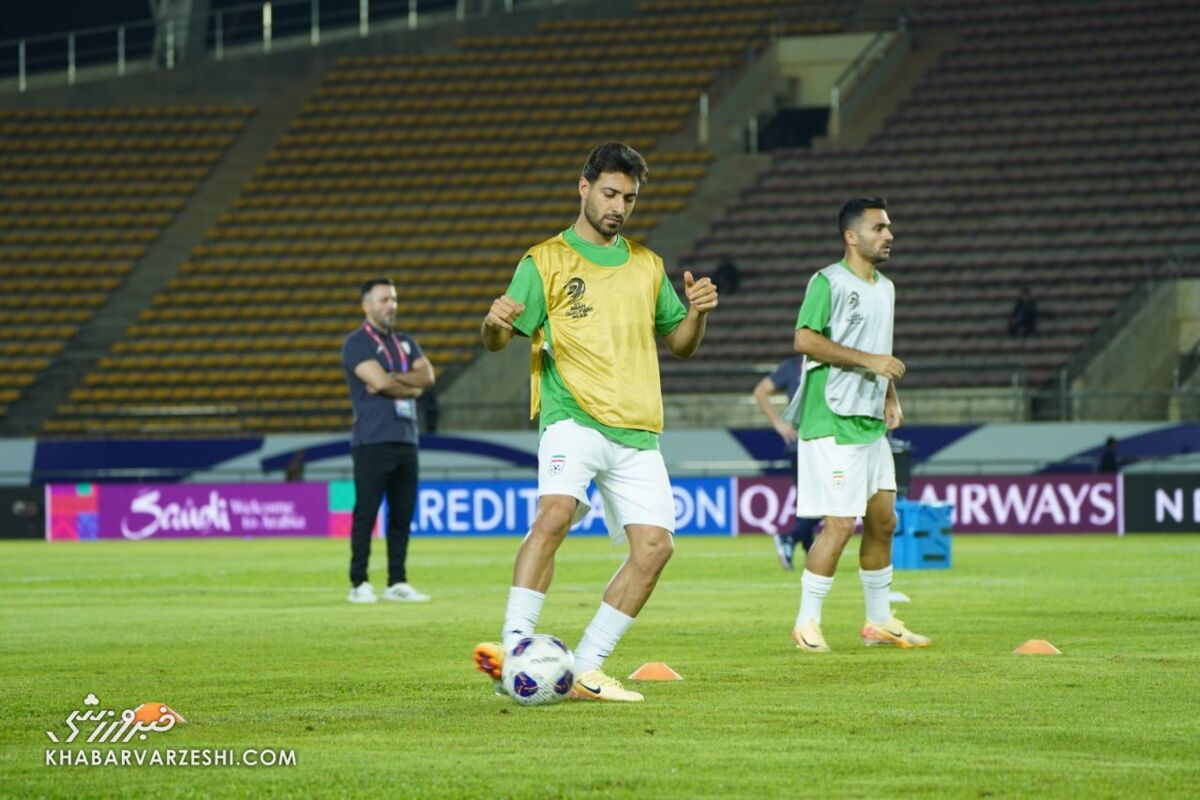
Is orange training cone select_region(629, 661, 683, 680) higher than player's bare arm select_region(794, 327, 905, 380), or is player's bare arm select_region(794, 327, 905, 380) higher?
player's bare arm select_region(794, 327, 905, 380)

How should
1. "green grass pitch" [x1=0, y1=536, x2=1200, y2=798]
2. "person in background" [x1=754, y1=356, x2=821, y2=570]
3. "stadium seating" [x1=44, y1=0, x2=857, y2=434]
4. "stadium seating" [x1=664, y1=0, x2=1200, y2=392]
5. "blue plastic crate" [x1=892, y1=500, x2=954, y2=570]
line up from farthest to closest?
"stadium seating" [x1=44, y1=0, x2=857, y2=434] < "stadium seating" [x1=664, y1=0, x2=1200, y2=392] < "blue plastic crate" [x1=892, y1=500, x2=954, y2=570] < "person in background" [x1=754, y1=356, x2=821, y2=570] < "green grass pitch" [x1=0, y1=536, x2=1200, y2=798]

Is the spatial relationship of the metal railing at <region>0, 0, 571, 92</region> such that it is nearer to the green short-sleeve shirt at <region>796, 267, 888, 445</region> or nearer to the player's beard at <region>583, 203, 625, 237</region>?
the green short-sleeve shirt at <region>796, 267, 888, 445</region>

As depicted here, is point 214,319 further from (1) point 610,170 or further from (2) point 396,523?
(1) point 610,170

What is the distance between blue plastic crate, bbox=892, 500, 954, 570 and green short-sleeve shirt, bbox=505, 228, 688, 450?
415 inches

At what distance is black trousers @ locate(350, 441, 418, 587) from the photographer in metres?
15.0

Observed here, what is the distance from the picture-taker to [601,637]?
27.0 ft

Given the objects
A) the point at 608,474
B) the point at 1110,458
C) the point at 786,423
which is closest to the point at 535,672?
the point at 608,474

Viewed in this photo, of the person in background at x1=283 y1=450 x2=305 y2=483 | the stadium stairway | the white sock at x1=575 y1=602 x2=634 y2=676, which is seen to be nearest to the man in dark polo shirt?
the white sock at x1=575 y1=602 x2=634 y2=676

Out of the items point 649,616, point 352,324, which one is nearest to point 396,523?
point 649,616

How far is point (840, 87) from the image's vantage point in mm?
40000

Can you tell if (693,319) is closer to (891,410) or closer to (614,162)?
(614,162)

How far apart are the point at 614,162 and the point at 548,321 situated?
73 centimetres

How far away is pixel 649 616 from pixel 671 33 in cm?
3141

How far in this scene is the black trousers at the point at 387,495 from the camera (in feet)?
49.2
